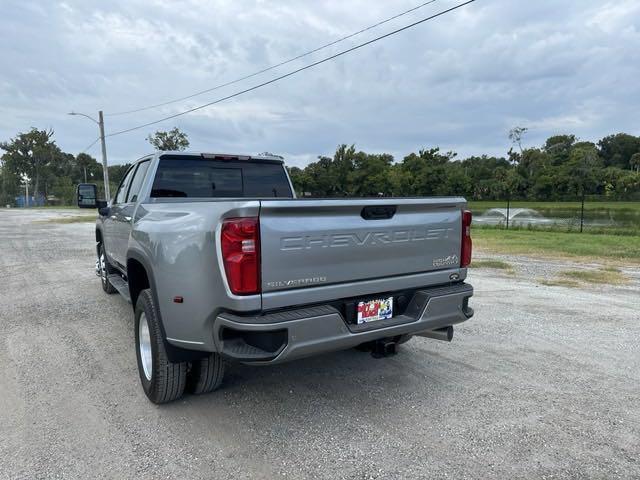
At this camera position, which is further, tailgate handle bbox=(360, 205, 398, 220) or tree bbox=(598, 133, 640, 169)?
tree bbox=(598, 133, 640, 169)

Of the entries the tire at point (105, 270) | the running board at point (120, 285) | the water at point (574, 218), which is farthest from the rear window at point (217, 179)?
the water at point (574, 218)

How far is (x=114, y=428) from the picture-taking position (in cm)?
315

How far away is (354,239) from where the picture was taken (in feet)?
9.89

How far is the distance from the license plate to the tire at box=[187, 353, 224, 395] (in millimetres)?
1146

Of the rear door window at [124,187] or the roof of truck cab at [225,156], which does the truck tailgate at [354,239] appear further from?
the rear door window at [124,187]

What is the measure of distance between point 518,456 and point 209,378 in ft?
7.22

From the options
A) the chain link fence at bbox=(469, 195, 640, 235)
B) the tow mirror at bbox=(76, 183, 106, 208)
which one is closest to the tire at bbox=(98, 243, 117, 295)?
the tow mirror at bbox=(76, 183, 106, 208)

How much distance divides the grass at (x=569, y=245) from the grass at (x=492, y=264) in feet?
7.29

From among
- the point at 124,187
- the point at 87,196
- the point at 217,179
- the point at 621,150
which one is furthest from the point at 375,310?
the point at 621,150

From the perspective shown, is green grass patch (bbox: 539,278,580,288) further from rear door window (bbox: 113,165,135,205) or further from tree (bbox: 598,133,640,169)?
tree (bbox: 598,133,640,169)

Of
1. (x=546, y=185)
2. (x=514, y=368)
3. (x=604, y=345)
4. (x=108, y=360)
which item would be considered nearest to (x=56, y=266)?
(x=108, y=360)

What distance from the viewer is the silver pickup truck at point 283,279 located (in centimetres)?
265

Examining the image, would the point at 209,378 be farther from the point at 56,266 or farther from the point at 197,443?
the point at 56,266

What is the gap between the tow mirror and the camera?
6.38m
